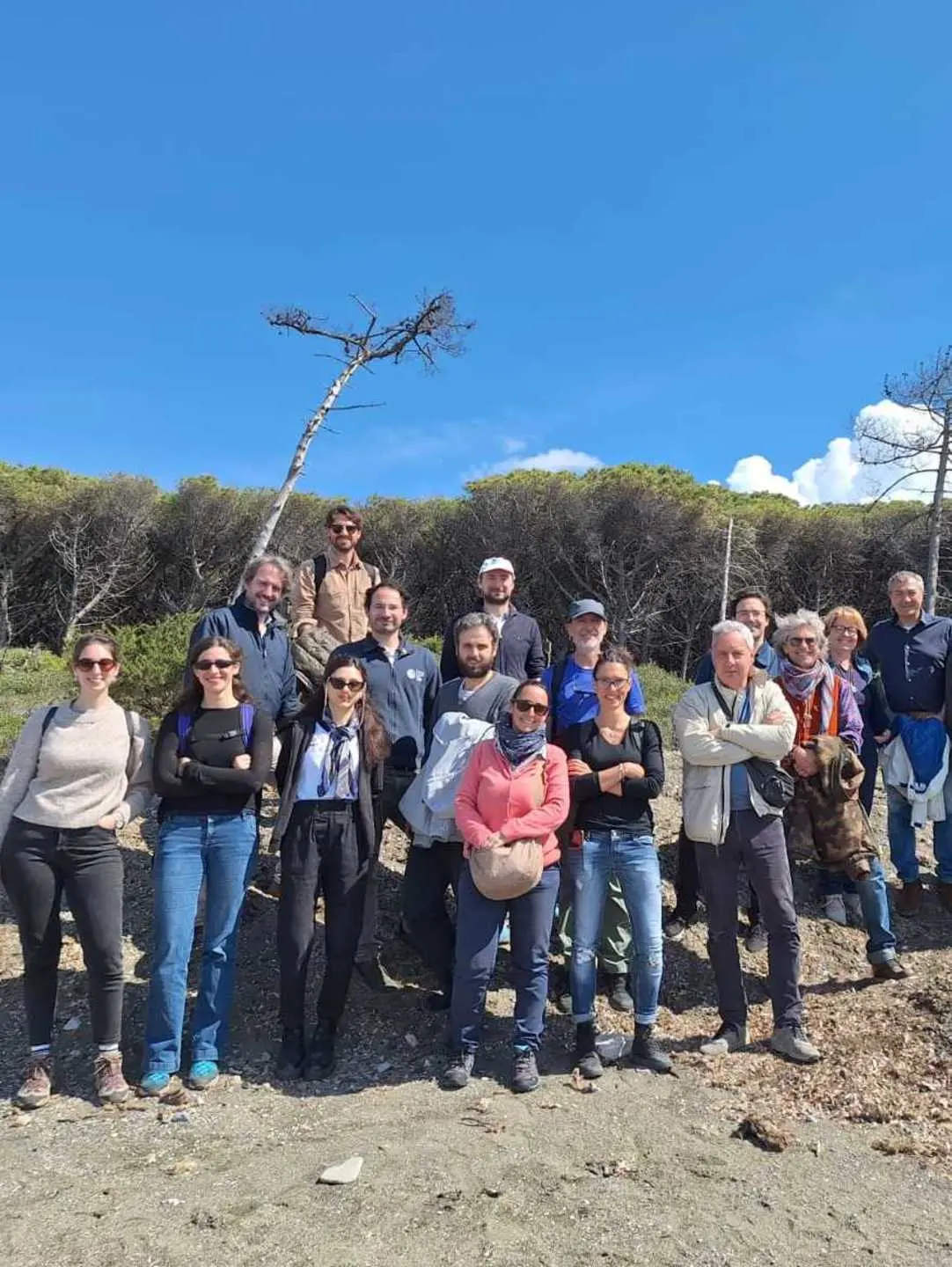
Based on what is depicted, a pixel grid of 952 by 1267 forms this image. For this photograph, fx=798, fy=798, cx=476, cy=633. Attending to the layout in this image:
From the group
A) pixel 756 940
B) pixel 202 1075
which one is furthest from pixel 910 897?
pixel 202 1075

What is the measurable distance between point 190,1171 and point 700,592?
1865 cm

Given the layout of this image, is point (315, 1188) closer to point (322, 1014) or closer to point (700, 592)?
point (322, 1014)

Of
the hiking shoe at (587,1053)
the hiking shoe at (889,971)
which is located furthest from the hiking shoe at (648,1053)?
the hiking shoe at (889,971)

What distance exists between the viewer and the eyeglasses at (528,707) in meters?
3.60

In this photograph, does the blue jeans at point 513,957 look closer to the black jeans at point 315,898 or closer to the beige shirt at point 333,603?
the black jeans at point 315,898

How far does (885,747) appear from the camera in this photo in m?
5.37

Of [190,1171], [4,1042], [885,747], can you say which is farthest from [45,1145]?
[885,747]

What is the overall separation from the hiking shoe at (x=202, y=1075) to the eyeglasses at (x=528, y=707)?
81.5 inches

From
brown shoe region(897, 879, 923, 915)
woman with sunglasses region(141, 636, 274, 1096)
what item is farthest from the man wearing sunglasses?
brown shoe region(897, 879, 923, 915)

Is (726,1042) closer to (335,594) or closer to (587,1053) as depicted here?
(587,1053)

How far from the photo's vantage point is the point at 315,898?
3709 millimetres

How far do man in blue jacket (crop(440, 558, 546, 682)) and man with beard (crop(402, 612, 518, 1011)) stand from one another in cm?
44

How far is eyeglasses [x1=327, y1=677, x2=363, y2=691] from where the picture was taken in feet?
12.4

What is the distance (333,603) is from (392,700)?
3.04 feet
